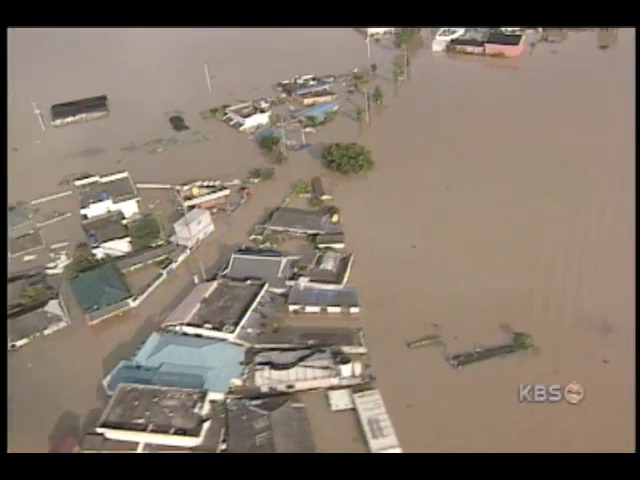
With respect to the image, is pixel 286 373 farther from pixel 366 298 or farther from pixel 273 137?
pixel 273 137

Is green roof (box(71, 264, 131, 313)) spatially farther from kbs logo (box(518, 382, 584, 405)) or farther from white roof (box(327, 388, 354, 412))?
kbs logo (box(518, 382, 584, 405))

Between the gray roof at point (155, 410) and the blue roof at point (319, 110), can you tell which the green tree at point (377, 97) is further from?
the gray roof at point (155, 410)

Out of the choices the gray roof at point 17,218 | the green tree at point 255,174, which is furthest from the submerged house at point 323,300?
the gray roof at point 17,218

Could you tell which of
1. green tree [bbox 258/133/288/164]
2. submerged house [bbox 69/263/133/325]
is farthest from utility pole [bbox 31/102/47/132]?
submerged house [bbox 69/263/133/325]

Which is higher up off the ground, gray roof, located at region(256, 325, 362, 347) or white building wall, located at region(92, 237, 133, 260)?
white building wall, located at region(92, 237, 133, 260)

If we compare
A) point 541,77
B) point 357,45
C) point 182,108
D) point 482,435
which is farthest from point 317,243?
point 357,45
